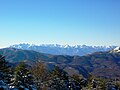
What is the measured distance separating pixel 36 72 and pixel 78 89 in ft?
94.2

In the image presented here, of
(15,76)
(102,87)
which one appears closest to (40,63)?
(15,76)

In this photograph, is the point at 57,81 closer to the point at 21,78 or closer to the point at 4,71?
the point at 21,78

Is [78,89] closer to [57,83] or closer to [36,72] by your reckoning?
[57,83]

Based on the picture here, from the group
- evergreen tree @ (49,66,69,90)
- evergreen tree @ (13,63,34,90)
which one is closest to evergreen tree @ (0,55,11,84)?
evergreen tree @ (13,63,34,90)

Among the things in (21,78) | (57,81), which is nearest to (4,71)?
(21,78)

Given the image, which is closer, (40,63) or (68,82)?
(40,63)

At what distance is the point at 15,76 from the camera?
57219 mm

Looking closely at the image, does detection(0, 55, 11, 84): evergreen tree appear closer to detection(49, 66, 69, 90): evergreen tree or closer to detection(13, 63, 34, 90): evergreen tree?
detection(13, 63, 34, 90): evergreen tree

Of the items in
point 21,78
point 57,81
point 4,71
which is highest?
point 4,71

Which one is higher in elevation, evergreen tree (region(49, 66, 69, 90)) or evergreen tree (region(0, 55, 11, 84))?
evergreen tree (region(0, 55, 11, 84))

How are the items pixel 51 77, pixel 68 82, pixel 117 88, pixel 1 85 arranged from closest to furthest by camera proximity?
1. pixel 1 85
2. pixel 51 77
3. pixel 68 82
4. pixel 117 88

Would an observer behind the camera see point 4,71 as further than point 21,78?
No

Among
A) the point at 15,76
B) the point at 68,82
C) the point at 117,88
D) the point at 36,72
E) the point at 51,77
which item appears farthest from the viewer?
the point at 117,88

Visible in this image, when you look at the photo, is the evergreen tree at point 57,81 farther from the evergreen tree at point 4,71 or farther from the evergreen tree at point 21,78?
the evergreen tree at point 4,71
